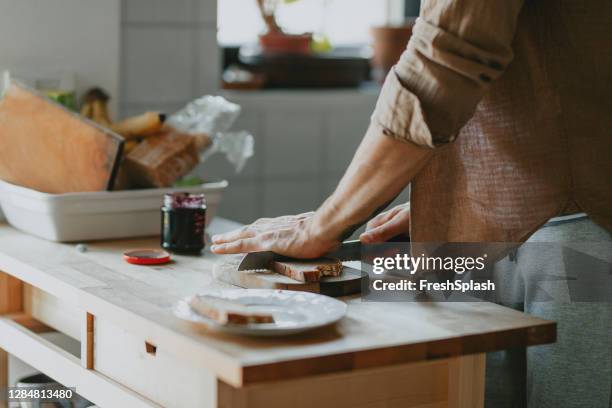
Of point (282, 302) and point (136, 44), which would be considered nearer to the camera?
point (282, 302)

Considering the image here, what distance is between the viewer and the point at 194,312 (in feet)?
3.74

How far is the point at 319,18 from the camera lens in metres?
2.91

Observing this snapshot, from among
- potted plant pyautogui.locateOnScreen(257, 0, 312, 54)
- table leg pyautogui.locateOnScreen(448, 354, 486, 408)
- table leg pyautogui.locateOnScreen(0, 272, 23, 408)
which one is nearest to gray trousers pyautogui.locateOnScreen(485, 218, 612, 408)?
table leg pyautogui.locateOnScreen(448, 354, 486, 408)

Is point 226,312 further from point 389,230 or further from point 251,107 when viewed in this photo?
point 251,107

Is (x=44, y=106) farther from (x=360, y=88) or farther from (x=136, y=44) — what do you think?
(x=360, y=88)

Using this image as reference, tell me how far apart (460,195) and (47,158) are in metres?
0.79

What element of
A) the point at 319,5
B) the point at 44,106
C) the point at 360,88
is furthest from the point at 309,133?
the point at 44,106

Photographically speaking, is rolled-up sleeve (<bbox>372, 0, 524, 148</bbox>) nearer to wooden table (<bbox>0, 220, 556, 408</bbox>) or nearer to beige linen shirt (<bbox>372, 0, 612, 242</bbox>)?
beige linen shirt (<bbox>372, 0, 612, 242</bbox>)

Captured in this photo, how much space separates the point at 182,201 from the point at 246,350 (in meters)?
0.61

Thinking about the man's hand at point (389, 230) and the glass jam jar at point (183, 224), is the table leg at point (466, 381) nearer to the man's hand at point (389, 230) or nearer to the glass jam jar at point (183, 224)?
the man's hand at point (389, 230)

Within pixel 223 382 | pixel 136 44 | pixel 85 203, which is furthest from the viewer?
pixel 136 44

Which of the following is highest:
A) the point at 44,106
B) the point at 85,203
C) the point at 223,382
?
the point at 44,106

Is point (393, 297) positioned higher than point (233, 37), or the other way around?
point (233, 37)

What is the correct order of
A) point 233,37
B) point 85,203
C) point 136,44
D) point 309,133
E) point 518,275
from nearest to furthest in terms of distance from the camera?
point 518,275
point 85,203
point 136,44
point 309,133
point 233,37
